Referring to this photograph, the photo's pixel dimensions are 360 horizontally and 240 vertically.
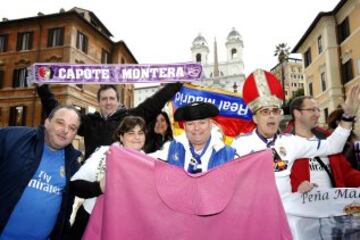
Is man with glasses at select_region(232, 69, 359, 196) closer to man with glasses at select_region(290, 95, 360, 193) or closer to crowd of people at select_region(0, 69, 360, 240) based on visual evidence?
crowd of people at select_region(0, 69, 360, 240)

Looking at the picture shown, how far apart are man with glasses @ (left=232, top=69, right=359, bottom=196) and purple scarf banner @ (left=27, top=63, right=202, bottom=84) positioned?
85.1 inches

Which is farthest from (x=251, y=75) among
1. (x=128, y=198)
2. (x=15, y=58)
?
(x=15, y=58)

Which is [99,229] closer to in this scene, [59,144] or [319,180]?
[59,144]

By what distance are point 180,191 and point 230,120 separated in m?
4.45

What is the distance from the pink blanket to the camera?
7.29 ft

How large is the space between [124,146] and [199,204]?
119 cm

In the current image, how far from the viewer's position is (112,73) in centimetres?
575

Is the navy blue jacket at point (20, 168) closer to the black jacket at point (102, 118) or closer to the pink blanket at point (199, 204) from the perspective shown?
the pink blanket at point (199, 204)

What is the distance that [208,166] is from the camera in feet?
8.49

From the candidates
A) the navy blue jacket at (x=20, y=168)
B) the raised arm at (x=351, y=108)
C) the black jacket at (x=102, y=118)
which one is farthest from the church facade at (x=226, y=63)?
the navy blue jacket at (x=20, y=168)

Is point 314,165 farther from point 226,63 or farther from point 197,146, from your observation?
point 226,63

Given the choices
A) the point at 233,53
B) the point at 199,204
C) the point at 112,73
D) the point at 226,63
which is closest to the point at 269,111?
the point at 199,204

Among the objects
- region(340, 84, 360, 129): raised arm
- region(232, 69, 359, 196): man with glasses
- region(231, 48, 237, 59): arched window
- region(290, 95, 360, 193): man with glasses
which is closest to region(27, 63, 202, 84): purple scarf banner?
region(290, 95, 360, 193): man with glasses

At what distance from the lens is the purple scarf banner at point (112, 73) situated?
5242 mm
